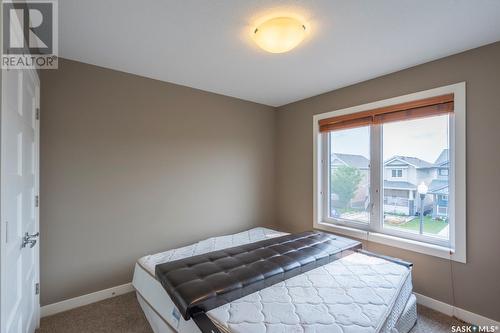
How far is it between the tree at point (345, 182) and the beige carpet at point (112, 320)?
4.53 ft

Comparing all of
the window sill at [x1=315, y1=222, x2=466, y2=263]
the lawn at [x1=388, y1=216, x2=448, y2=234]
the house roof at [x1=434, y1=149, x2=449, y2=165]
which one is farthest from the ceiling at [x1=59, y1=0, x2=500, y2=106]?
the window sill at [x1=315, y1=222, x2=466, y2=263]

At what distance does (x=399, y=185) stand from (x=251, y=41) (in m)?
2.24

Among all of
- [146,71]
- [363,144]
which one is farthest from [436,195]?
[146,71]

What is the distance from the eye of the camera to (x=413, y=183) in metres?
2.59

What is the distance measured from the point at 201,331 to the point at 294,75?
2.61m

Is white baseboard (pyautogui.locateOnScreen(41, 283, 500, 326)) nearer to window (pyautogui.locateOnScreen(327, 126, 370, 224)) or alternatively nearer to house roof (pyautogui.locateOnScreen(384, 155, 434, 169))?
window (pyautogui.locateOnScreen(327, 126, 370, 224))

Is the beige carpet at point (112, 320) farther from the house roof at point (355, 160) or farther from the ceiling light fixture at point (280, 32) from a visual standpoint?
the ceiling light fixture at point (280, 32)

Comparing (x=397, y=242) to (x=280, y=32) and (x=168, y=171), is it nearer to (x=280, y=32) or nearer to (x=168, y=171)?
(x=280, y=32)

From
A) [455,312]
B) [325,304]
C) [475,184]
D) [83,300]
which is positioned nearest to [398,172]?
[475,184]

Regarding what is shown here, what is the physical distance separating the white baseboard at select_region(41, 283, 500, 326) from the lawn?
668mm

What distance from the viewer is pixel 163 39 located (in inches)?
80.0

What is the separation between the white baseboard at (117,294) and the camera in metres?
2.09

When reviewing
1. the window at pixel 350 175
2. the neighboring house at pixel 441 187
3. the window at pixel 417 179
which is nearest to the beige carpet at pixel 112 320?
the window at pixel 417 179

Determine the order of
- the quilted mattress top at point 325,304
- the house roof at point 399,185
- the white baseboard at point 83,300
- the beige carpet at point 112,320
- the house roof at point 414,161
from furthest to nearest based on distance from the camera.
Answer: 1. the house roof at point 399,185
2. the house roof at point 414,161
3. the white baseboard at point 83,300
4. the beige carpet at point 112,320
5. the quilted mattress top at point 325,304
